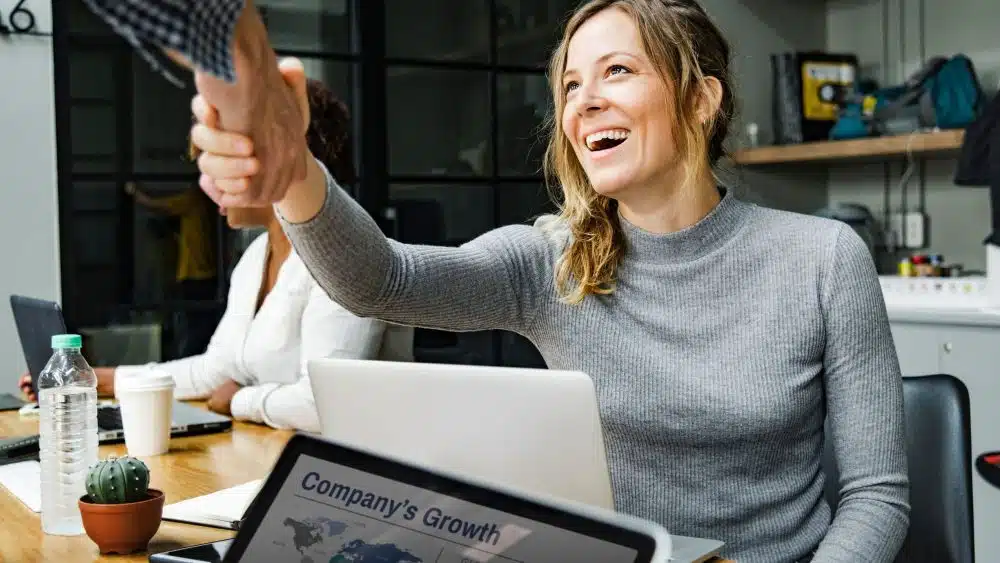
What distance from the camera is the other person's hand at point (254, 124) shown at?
60 cm

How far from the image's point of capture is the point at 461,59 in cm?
432

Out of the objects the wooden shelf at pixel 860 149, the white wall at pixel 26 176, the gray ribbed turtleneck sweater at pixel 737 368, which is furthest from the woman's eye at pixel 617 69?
the white wall at pixel 26 176

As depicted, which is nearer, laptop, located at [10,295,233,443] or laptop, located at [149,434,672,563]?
laptop, located at [149,434,672,563]

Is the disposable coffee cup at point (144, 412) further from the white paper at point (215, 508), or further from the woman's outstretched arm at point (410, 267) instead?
the woman's outstretched arm at point (410, 267)

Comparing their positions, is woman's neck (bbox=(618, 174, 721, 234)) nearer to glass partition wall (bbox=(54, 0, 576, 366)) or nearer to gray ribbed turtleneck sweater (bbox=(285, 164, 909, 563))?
gray ribbed turtleneck sweater (bbox=(285, 164, 909, 563))

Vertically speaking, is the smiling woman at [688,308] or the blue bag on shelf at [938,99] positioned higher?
the blue bag on shelf at [938,99]

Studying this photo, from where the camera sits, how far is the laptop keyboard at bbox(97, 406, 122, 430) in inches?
73.4

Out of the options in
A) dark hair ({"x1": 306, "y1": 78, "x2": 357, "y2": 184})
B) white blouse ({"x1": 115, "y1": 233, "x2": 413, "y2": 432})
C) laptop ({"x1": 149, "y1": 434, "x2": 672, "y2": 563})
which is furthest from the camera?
dark hair ({"x1": 306, "y1": 78, "x2": 357, "y2": 184})

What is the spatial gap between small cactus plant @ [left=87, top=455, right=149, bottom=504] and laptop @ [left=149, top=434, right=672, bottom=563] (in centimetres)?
46

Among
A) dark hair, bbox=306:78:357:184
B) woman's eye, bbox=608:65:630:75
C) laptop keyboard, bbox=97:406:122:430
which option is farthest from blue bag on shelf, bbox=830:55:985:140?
laptop keyboard, bbox=97:406:122:430

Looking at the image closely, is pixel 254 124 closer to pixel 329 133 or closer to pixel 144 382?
pixel 144 382

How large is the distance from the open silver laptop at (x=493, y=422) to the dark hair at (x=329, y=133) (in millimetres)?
1354

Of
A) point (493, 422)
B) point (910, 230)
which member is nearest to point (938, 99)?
point (910, 230)

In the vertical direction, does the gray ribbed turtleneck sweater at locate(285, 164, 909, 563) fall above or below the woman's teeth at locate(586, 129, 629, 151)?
below
